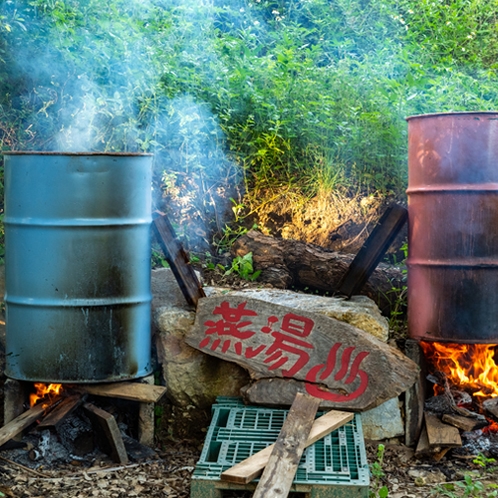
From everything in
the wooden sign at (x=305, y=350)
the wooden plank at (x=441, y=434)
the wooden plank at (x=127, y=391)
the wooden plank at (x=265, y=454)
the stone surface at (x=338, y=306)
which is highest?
the stone surface at (x=338, y=306)

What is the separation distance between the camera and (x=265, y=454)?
12.1 ft

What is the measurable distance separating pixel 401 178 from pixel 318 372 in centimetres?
277

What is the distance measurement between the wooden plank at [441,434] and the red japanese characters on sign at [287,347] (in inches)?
22.3

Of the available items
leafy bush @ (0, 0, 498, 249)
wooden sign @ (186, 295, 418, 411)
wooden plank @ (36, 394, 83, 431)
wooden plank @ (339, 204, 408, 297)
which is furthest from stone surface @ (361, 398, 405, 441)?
leafy bush @ (0, 0, 498, 249)

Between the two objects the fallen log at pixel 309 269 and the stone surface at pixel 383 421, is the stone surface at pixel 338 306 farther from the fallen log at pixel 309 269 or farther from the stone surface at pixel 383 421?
the stone surface at pixel 383 421

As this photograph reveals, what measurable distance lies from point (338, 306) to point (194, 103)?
8.86 ft

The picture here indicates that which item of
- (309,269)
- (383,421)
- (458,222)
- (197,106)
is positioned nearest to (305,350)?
(383,421)

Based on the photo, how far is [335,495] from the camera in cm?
342

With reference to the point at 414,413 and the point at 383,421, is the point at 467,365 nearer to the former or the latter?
the point at 414,413

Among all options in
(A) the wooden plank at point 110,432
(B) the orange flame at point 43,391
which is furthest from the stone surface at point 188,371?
(B) the orange flame at point 43,391

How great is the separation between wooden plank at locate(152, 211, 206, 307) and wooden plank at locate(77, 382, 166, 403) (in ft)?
2.34

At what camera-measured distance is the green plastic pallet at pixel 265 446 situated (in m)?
3.45

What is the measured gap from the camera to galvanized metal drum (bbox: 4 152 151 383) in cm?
418

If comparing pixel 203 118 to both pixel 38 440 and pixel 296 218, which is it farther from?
pixel 38 440
